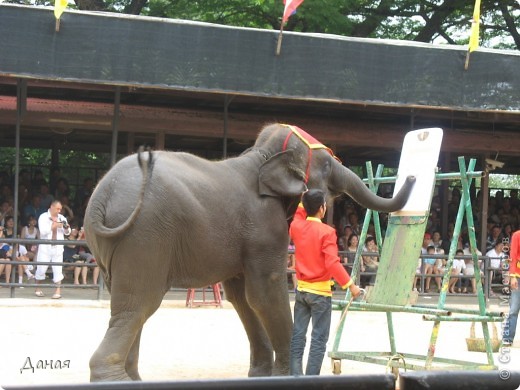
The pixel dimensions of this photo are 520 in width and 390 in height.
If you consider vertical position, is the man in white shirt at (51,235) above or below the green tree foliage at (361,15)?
below

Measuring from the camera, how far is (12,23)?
13.2 m

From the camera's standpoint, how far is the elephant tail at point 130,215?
6.25 metres

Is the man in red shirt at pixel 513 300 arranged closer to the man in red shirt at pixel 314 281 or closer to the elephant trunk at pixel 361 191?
the elephant trunk at pixel 361 191

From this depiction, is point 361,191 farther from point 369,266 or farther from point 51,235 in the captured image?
point 369,266

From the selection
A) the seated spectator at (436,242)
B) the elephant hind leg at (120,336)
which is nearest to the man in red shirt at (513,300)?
the elephant hind leg at (120,336)

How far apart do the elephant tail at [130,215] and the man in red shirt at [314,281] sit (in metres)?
1.26

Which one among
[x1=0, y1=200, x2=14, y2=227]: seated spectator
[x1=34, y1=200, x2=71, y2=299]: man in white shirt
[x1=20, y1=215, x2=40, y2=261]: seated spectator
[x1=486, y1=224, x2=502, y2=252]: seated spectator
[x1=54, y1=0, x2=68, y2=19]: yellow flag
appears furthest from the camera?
[x1=486, y1=224, x2=502, y2=252]: seated spectator

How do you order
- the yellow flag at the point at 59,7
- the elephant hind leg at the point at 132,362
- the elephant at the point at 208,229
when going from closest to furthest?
the elephant at the point at 208,229, the elephant hind leg at the point at 132,362, the yellow flag at the point at 59,7

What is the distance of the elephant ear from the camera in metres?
7.24

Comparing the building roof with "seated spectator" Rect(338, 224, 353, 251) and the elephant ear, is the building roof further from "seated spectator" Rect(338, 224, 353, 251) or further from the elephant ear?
the elephant ear

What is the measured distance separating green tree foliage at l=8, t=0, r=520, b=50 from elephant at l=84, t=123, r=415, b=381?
47.0 feet

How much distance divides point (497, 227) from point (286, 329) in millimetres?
13862

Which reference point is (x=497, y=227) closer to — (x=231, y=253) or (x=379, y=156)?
(x=379, y=156)

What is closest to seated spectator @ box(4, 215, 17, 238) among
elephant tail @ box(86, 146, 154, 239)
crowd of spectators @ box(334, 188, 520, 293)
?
crowd of spectators @ box(334, 188, 520, 293)
